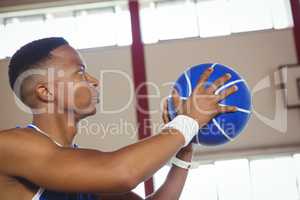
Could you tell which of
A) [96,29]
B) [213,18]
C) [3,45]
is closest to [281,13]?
[213,18]

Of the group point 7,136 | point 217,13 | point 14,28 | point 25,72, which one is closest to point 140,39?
point 217,13

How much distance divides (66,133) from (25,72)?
193mm

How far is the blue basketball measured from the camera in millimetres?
1047

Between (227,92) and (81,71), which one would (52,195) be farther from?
(227,92)

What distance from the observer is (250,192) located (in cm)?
289

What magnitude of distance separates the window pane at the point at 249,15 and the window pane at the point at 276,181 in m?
1.07

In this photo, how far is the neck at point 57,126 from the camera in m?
0.99

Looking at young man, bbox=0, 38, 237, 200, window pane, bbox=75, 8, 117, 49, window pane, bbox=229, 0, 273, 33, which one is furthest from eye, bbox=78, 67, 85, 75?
window pane, bbox=229, 0, 273, 33

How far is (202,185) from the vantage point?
9.58 feet

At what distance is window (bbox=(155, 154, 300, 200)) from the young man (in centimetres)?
181

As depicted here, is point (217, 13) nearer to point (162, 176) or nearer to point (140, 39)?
point (140, 39)

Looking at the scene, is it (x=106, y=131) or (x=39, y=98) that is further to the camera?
(x=106, y=131)

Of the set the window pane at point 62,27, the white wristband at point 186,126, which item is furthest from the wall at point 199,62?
the white wristband at point 186,126

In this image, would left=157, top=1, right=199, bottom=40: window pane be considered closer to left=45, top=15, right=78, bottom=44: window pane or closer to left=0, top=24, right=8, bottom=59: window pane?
left=45, top=15, right=78, bottom=44: window pane
